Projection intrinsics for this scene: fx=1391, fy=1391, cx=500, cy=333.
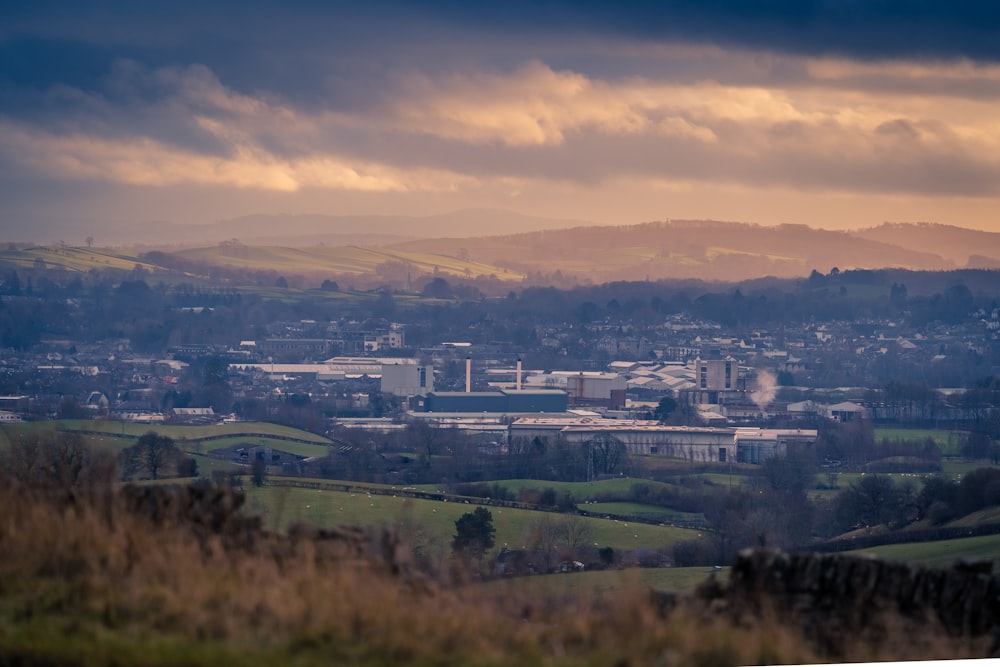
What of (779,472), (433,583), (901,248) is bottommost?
(779,472)

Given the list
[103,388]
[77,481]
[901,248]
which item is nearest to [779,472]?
[103,388]

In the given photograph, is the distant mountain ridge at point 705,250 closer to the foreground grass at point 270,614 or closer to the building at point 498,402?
the building at point 498,402

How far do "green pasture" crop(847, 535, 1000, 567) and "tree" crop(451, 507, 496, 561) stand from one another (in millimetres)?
4278

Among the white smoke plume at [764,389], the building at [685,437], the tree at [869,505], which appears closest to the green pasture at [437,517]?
the tree at [869,505]

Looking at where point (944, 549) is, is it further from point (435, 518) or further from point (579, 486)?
point (579, 486)

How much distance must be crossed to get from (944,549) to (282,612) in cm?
1056

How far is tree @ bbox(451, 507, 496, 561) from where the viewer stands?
15750 mm

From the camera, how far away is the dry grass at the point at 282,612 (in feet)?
19.4

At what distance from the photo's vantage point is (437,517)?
2172 cm

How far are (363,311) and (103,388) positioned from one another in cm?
6089

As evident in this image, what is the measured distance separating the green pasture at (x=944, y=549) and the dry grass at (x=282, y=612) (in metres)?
7.44

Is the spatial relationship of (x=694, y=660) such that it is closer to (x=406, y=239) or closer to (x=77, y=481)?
(x=77, y=481)

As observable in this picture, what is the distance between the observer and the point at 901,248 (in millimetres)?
76625

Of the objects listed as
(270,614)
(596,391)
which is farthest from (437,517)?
(596,391)
